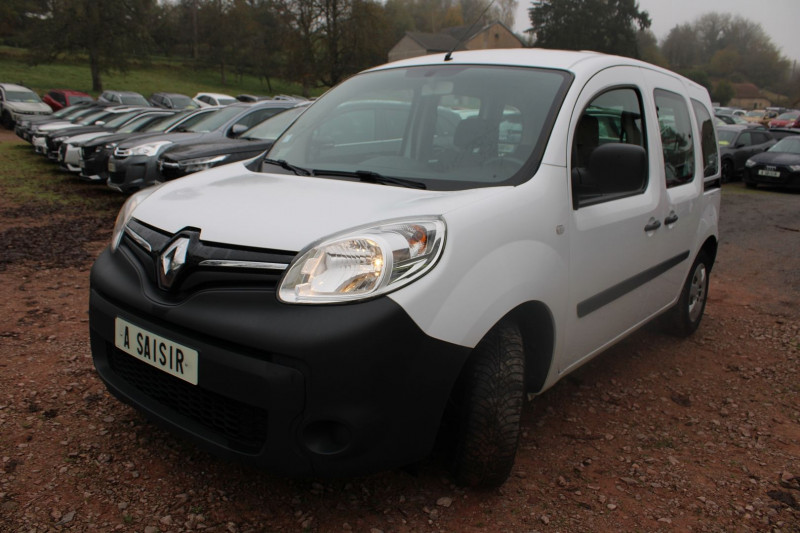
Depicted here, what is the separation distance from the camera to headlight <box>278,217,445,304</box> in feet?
6.57

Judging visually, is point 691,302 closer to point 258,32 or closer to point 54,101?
point 54,101

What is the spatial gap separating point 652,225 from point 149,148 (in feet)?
24.5

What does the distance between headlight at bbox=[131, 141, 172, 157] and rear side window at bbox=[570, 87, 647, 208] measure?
7.09m

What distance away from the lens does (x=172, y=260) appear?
2230 millimetres

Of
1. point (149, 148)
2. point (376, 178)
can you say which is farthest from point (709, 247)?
point (149, 148)

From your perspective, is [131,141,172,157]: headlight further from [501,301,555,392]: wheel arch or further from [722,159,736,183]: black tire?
[722,159,736,183]: black tire

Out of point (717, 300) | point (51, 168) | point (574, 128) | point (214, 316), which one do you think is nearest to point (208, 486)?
point (214, 316)

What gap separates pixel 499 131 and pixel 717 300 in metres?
3.87

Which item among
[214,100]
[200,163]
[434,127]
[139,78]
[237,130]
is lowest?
[200,163]

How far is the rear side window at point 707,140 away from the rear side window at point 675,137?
244 millimetres

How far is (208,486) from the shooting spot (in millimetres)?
2496

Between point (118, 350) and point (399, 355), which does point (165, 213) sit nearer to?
point (118, 350)

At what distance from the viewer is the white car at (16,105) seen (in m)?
23.8

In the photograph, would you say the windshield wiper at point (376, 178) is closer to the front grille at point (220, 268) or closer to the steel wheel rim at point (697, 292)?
the front grille at point (220, 268)
